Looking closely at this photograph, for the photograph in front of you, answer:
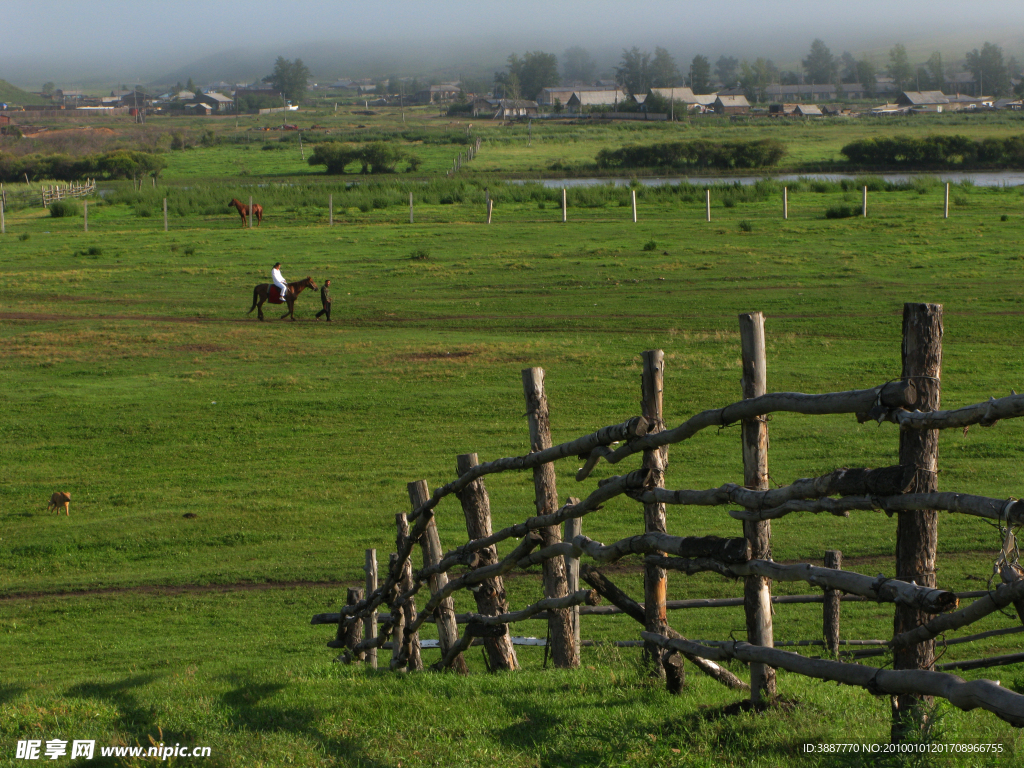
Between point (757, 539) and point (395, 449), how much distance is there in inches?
468

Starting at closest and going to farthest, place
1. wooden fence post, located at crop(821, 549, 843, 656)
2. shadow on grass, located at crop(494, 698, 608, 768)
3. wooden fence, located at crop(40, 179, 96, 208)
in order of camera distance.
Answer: shadow on grass, located at crop(494, 698, 608, 768), wooden fence post, located at crop(821, 549, 843, 656), wooden fence, located at crop(40, 179, 96, 208)

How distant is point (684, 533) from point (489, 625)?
6.18 m

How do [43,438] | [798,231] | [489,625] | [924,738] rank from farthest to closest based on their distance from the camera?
[798,231] < [43,438] < [489,625] < [924,738]

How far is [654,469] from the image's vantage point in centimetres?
493

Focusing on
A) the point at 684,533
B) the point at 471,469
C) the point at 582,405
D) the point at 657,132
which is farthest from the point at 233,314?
the point at 657,132

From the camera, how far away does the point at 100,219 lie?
49.9m

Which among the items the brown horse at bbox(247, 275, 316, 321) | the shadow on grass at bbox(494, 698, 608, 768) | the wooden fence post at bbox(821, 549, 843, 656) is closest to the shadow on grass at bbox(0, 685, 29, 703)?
the shadow on grass at bbox(494, 698, 608, 768)

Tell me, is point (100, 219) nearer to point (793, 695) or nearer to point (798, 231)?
point (798, 231)

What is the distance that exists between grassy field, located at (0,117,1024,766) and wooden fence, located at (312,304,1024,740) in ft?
1.11

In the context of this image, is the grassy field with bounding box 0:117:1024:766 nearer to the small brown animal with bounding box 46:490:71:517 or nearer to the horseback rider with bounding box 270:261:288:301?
the small brown animal with bounding box 46:490:71:517

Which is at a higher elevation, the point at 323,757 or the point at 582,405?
the point at 323,757

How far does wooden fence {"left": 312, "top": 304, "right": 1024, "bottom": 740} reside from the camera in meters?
3.55

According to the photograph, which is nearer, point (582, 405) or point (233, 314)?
point (582, 405)

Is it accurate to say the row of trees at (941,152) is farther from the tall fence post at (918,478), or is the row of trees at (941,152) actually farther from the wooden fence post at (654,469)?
the tall fence post at (918,478)
